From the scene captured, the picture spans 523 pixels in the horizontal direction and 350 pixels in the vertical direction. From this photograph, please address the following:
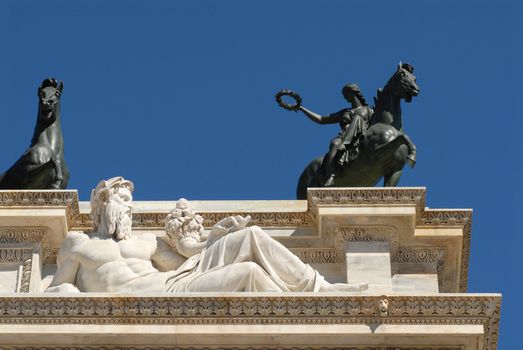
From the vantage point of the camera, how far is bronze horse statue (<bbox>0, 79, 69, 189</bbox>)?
35.5 metres

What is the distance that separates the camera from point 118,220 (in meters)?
33.6

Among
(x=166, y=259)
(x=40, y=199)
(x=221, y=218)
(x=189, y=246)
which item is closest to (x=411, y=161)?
(x=221, y=218)

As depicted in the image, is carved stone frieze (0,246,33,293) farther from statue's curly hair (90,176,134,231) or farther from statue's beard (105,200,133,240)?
statue's beard (105,200,133,240)

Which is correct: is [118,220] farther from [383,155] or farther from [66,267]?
[383,155]

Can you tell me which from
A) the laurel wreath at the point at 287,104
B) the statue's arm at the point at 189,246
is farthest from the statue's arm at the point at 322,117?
the statue's arm at the point at 189,246

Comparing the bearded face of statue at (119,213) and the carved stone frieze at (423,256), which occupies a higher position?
the bearded face of statue at (119,213)

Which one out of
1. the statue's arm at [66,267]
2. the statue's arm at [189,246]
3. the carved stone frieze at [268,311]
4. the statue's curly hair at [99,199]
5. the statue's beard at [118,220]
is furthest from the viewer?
the statue's curly hair at [99,199]

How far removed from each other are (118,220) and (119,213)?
0.44 ft

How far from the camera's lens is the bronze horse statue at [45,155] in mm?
35500

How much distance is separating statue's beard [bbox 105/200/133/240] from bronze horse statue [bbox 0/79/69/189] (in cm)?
198

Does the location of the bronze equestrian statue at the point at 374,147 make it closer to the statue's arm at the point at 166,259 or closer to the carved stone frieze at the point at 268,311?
the statue's arm at the point at 166,259

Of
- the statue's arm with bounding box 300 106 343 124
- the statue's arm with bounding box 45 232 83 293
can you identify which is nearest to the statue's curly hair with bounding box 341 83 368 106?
the statue's arm with bounding box 300 106 343 124

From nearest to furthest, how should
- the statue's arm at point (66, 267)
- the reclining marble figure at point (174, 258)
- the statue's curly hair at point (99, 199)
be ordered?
the reclining marble figure at point (174, 258) < the statue's arm at point (66, 267) < the statue's curly hair at point (99, 199)

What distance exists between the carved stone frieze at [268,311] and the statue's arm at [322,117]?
23.5 ft
